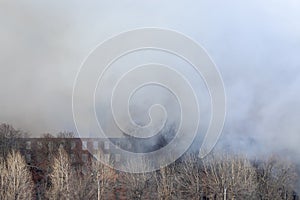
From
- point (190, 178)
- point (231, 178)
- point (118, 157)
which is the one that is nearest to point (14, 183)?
point (190, 178)

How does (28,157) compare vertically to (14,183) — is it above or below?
above

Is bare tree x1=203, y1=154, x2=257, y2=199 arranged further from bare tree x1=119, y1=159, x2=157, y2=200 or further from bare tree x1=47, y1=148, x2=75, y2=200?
bare tree x1=47, y1=148, x2=75, y2=200

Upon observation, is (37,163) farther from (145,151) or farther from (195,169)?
(195,169)

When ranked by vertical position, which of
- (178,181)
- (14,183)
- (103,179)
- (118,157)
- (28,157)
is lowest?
(14,183)

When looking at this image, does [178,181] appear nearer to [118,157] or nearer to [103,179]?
[103,179]

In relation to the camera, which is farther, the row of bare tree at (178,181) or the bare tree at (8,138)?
the bare tree at (8,138)

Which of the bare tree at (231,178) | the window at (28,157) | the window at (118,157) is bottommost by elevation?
the bare tree at (231,178)

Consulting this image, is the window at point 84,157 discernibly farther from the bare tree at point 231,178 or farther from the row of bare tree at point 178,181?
the bare tree at point 231,178

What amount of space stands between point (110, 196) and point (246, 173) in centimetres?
840

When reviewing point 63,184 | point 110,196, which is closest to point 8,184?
point 63,184

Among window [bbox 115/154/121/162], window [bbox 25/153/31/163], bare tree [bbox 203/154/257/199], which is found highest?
window [bbox 25/153/31/163]

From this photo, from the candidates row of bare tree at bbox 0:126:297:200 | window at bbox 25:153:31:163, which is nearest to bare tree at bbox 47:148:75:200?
row of bare tree at bbox 0:126:297:200

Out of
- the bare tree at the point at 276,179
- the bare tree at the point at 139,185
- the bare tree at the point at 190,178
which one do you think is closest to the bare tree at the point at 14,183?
the bare tree at the point at 139,185

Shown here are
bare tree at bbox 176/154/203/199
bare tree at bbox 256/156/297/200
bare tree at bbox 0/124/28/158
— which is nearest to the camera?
bare tree at bbox 256/156/297/200
